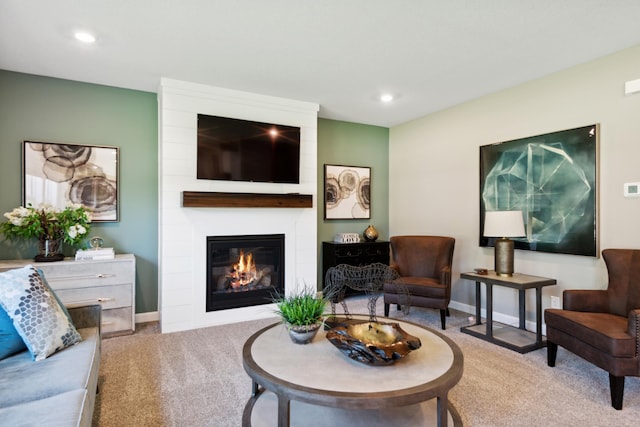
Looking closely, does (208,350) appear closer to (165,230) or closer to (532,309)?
(165,230)

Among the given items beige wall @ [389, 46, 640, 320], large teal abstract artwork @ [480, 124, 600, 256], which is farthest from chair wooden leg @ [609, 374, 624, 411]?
large teal abstract artwork @ [480, 124, 600, 256]

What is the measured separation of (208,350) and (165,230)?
1.29 m

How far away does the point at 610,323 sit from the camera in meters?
2.39

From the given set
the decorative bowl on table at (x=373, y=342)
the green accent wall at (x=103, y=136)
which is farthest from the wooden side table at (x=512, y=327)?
the green accent wall at (x=103, y=136)

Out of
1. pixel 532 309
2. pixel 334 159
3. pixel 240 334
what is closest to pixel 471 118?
pixel 334 159

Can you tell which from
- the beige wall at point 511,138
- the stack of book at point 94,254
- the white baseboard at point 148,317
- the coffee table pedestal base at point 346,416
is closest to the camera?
the coffee table pedestal base at point 346,416

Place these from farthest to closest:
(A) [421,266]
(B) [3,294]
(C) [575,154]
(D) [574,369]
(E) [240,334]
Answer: (A) [421,266] → (E) [240,334] → (C) [575,154] → (D) [574,369] → (B) [3,294]

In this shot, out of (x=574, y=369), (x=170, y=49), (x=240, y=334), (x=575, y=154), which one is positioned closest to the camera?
(x=574, y=369)

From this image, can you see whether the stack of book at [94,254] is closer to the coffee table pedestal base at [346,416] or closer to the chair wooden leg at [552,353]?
the coffee table pedestal base at [346,416]

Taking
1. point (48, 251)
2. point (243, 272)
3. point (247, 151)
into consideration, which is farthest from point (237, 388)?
point (247, 151)

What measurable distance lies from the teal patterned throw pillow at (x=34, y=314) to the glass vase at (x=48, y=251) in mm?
1443

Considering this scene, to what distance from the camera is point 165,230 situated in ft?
11.7

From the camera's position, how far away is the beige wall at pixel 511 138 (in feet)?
9.68

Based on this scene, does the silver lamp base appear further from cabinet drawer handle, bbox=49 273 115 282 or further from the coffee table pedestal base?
cabinet drawer handle, bbox=49 273 115 282
